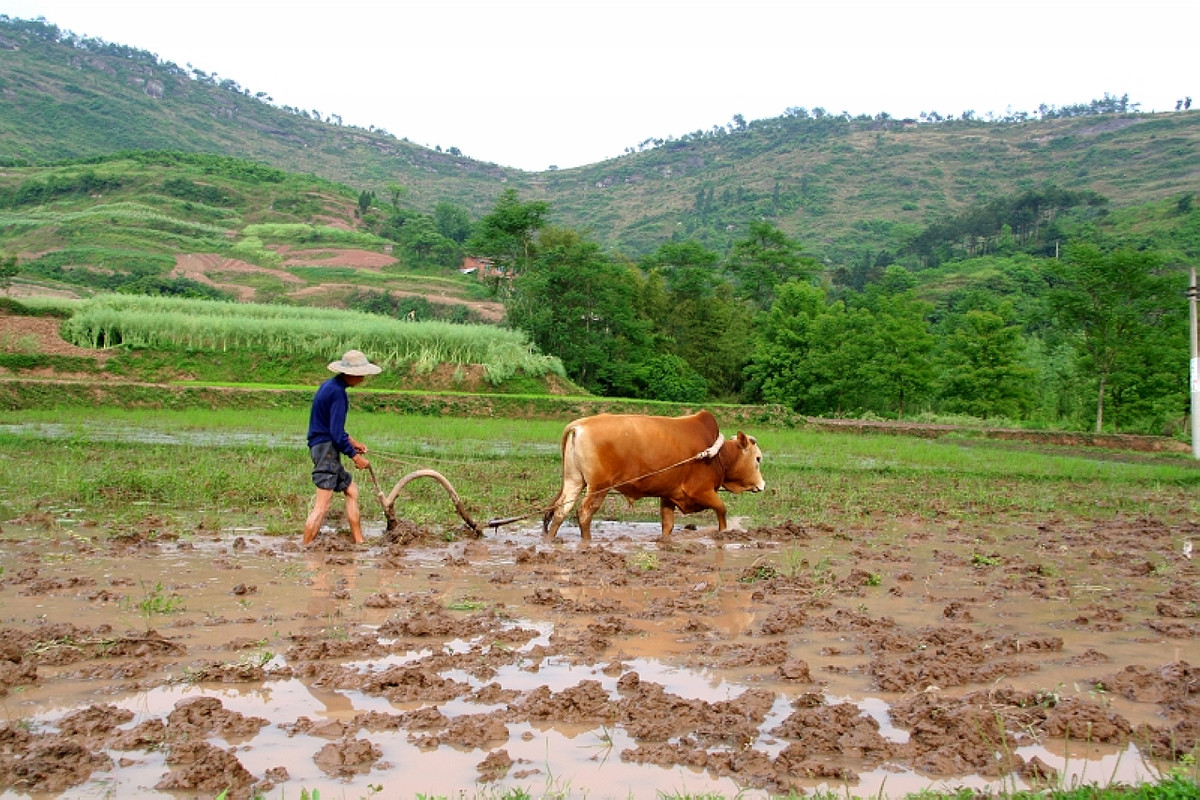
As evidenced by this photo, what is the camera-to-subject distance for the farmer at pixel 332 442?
9.02 m

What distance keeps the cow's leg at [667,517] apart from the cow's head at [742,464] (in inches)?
36.8

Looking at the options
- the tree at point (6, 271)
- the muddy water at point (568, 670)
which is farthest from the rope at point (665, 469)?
the tree at point (6, 271)

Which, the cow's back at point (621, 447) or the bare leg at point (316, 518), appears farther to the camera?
the cow's back at point (621, 447)

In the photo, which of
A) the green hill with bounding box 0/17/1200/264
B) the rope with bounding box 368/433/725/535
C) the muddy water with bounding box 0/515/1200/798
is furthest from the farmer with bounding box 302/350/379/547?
the green hill with bounding box 0/17/1200/264

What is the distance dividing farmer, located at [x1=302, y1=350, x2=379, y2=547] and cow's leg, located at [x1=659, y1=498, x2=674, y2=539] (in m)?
3.38

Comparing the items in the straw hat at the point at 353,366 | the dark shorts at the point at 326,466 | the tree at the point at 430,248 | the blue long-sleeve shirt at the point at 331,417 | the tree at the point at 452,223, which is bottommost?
the dark shorts at the point at 326,466

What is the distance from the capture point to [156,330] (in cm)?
2920

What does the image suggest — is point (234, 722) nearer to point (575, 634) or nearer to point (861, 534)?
point (575, 634)

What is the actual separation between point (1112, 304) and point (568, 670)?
2977cm

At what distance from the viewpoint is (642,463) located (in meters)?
10.5

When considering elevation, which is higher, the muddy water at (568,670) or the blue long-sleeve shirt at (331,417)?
the blue long-sleeve shirt at (331,417)

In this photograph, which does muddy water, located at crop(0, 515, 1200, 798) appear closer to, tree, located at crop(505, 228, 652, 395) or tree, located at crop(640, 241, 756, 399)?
tree, located at crop(505, 228, 652, 395)

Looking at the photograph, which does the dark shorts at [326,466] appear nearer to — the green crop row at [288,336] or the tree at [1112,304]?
the green crop row at [288,336]

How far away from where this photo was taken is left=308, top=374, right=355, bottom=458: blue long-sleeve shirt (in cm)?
905
